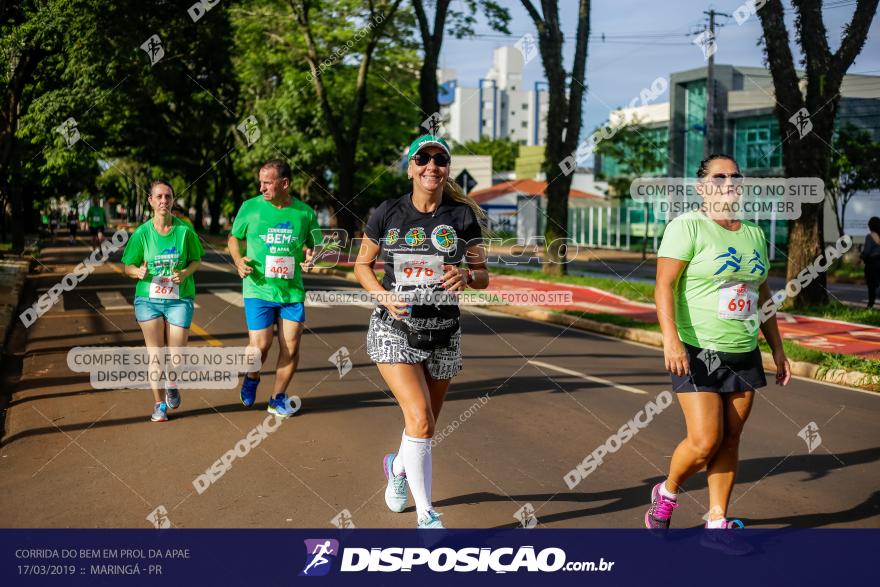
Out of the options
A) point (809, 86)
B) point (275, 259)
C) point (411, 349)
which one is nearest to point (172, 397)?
point (275, 259)

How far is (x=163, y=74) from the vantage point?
2505 centimetres

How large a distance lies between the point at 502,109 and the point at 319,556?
143688 millimetres

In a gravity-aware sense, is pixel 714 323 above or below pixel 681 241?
below

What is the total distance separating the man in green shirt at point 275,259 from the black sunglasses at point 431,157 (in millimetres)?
2865

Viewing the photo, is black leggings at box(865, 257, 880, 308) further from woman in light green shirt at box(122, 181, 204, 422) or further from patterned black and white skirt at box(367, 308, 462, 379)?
patterned black and white skirt at box(367, 308, 462, 379)

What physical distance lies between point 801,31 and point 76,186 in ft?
131

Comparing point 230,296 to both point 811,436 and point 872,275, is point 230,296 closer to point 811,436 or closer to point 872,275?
point 872,275

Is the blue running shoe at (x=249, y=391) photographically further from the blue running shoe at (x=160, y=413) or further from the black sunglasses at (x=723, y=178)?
the black sunglasses at (x=723, y=178)

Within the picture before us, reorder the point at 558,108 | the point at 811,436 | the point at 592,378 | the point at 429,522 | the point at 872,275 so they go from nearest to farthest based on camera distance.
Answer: the point at 429,522 < the point at 811,436 < the point at 592,378 < the point at 872,275 < the point at 558,108

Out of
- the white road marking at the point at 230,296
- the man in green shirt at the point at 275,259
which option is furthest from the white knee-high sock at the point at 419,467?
the white road marking at the point at 230,296

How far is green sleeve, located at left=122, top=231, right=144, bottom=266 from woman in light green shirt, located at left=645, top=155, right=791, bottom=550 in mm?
4739

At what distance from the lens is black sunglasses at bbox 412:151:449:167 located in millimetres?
4680

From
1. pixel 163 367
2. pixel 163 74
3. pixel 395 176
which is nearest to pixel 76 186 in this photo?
pixel 395 176

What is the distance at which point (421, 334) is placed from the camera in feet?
15.4
